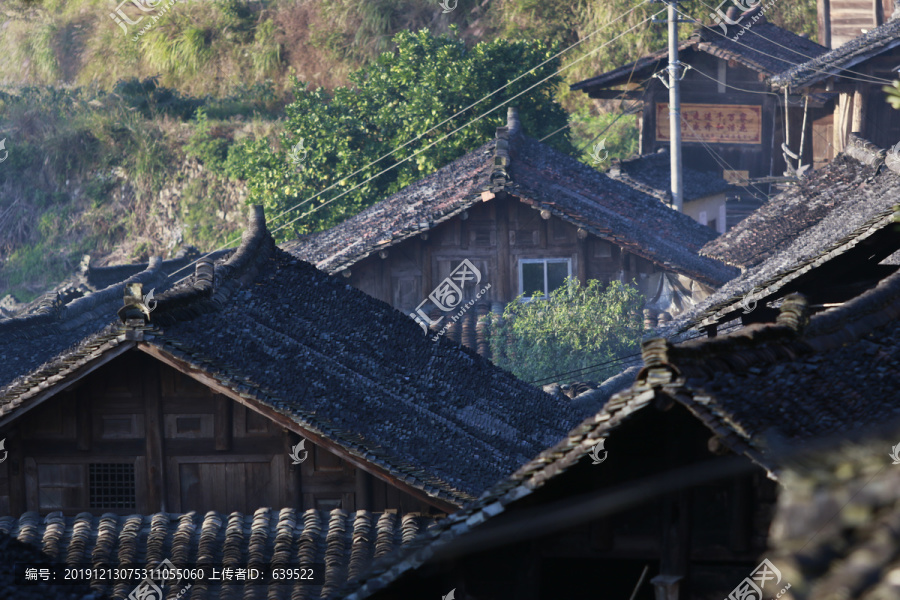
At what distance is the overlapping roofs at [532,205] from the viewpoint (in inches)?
1062

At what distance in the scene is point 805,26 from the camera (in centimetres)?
4778

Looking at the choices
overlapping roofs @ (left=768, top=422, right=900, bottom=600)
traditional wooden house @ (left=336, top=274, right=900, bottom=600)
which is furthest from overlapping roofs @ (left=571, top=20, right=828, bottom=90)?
overlapping roofs @ (left=768, top=422, right=900, bottom=600)

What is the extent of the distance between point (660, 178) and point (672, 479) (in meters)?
29.0

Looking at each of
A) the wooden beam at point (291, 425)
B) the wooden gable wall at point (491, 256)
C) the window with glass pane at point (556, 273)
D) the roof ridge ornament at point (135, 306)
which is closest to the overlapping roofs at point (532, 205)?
the wooden gable wall at point (491, 256)

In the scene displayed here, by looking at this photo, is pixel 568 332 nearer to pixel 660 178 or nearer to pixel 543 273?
pixel 543 273

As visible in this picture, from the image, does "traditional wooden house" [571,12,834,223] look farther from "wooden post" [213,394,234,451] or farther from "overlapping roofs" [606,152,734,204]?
"wooden post" [213,394,234,451]

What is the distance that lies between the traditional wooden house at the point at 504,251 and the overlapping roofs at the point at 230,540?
1349 cm

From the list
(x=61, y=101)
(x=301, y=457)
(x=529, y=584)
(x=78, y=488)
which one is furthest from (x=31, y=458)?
(x=61, y=101)

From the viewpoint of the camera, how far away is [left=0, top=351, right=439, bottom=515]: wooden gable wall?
13.7 meters

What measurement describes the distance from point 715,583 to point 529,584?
54.0 inches

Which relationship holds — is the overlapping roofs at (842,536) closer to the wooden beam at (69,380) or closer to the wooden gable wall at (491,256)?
the wooden beam at (69,380)

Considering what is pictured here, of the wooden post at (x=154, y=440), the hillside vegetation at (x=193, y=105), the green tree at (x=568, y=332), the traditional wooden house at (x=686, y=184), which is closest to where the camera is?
the wooden post at (x=154, y=440)

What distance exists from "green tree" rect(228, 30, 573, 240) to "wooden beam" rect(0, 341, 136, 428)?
73.3 ft

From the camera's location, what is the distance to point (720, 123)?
1550 inches
